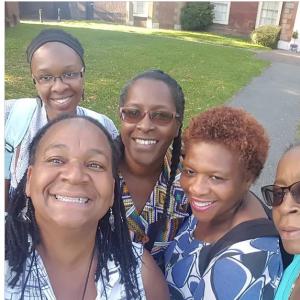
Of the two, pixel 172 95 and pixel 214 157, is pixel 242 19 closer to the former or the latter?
pixel 172 95

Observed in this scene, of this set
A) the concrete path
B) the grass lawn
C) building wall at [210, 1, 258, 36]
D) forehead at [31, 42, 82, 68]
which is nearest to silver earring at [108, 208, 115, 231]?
forehead at [31, 42, 82, 68]

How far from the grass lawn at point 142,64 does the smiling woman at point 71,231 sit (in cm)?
505

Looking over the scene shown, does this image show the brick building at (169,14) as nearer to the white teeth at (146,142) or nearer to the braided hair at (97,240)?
the white teeth at (146,142)

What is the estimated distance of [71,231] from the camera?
64.9 inches

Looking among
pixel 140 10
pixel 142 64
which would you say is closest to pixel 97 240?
pixel 142 64

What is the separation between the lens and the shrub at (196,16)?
71.2 ft

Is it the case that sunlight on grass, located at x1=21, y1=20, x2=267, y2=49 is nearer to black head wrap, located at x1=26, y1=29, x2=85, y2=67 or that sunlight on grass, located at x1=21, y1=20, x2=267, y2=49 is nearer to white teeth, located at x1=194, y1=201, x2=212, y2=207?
black head wrap, located at x1=26, y1=29, x2=85, y2=67

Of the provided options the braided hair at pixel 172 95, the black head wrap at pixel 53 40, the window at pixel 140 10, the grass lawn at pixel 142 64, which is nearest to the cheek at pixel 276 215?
the braided hair at pixel 172 95

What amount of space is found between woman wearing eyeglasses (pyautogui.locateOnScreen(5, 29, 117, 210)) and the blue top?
1309 mm

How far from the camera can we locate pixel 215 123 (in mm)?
1970

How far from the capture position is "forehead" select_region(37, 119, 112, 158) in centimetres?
166

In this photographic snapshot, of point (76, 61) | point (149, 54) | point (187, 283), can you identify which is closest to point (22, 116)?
point (76, 61)

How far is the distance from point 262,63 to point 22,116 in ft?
44.2

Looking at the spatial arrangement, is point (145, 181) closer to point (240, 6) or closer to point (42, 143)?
point (42, 143)
